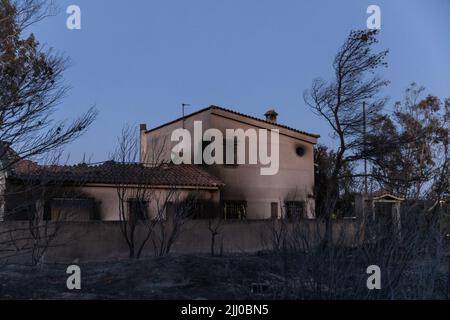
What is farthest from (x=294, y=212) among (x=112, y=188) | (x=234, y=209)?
(x=234, y=209)

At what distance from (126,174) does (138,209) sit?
1282mm

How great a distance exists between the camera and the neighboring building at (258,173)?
23.8 meters

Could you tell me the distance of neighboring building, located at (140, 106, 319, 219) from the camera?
2380 cm

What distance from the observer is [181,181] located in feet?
68.9

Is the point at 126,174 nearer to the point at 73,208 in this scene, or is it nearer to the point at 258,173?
the point at 73,208

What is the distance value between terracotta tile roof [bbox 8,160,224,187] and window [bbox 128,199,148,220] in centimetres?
57

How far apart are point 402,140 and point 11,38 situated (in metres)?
13.8

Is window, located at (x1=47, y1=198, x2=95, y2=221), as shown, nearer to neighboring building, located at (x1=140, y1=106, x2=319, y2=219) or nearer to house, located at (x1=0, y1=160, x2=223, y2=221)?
house, located at (x1=0, y1=160, x2=223, y2=221)

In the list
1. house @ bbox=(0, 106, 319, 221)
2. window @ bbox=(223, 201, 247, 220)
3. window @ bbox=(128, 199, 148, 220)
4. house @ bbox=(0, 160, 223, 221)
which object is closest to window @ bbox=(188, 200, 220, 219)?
house @ bbox=(0, 106, 319, 221)

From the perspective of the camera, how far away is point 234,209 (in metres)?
23.6

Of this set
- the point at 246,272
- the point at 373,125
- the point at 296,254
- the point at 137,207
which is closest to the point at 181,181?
the point at 137,207

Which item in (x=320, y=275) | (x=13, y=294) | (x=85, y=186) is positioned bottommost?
(x=13, y=294)

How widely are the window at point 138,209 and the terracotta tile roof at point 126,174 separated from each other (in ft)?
1.88
